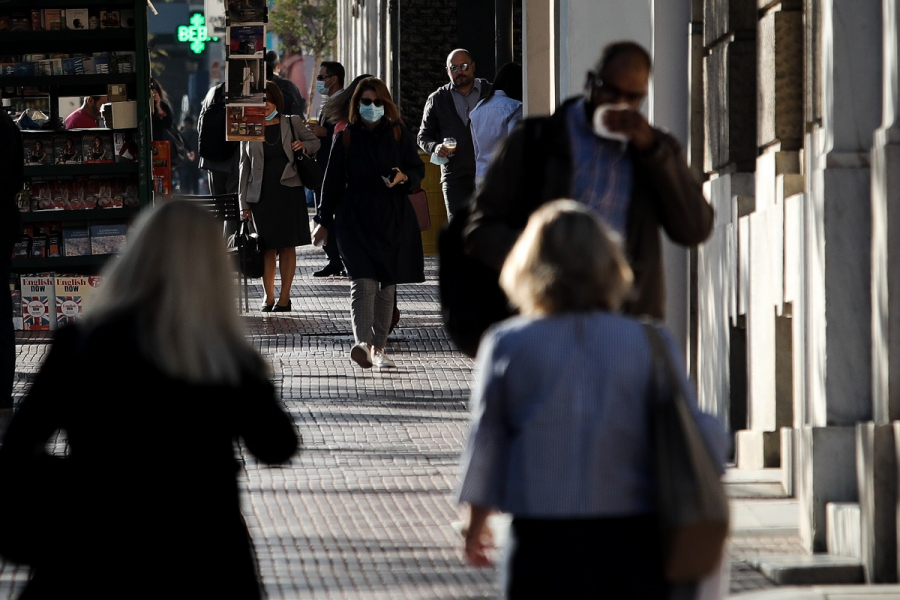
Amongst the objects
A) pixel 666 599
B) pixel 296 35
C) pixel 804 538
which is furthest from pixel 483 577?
pixel 296 35

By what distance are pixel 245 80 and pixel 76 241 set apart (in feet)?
6.68

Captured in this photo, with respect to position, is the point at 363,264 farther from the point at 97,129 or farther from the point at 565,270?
the point at 565,270

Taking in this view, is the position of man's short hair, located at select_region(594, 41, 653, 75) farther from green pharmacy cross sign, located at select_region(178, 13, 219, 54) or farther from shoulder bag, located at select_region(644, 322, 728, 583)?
green pharmacy cross sign, located at select_region(178, 13, 219, 54)

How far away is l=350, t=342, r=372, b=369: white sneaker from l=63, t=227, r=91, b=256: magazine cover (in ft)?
10.4

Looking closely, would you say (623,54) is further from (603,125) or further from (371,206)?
(371,206)

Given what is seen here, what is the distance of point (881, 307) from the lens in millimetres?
6434

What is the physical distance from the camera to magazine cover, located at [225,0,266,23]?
15.1 metres

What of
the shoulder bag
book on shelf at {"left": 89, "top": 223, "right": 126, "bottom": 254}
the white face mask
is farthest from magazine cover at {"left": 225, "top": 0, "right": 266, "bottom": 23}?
the shoulder bag

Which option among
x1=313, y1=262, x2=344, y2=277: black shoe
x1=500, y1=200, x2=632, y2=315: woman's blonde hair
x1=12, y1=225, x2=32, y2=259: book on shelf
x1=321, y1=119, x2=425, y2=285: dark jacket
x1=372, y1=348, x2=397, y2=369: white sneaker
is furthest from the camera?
x1=313, y1=262, x2=344, y2=277: black shoe

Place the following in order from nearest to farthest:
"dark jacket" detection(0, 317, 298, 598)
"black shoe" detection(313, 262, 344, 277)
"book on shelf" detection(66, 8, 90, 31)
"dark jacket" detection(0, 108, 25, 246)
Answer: "dark jacket" detection(0, 317, 298, 598) → "dark jacket" detection(0, 108, 25, 246) → "book on shelf" detection(66, 8, 90, 31) → "black shoe" detection(313, 262, 344, 277)

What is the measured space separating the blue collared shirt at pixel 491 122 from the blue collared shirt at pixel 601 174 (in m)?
9.30

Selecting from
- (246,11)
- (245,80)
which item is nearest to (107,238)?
(245,80)

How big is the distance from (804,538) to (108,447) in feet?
12.9

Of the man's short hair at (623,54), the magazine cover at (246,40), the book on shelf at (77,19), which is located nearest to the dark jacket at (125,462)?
the man's short hair at (623,54)
